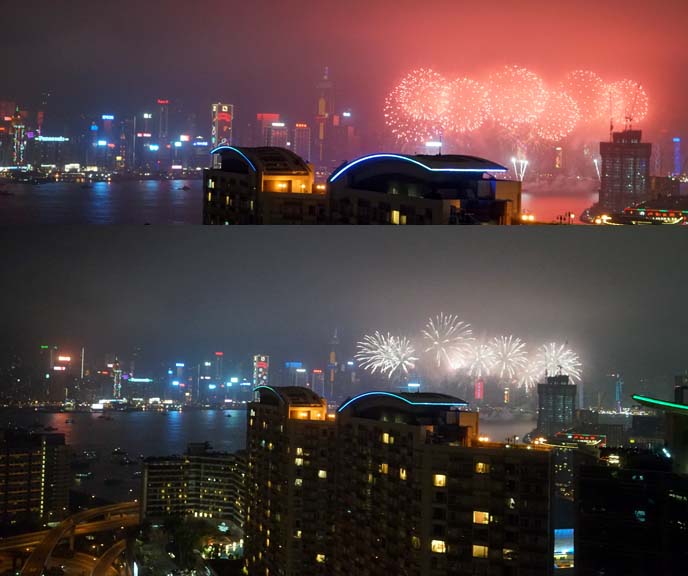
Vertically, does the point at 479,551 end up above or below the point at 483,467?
below

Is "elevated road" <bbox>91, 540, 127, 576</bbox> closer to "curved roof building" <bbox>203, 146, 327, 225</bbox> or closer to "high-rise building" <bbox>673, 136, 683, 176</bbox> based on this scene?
"curved roof building" <bbox>203, 146, 327, 225</bbox>

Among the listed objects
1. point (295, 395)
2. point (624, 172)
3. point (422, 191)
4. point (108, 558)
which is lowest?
point (108, 558)

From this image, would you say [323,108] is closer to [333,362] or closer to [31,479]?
[333,362]

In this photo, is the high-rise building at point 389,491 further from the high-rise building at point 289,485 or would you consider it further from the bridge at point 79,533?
the bridge at point 79,533

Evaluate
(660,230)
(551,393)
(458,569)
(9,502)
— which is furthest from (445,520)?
(9,502)

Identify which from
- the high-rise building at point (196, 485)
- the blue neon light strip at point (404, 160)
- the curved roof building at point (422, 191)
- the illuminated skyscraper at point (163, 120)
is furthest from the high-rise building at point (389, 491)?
the illuminated skyscraper at point (163, 120)

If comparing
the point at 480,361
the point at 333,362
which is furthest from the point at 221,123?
the point at 480,361

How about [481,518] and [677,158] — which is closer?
[677,158]
